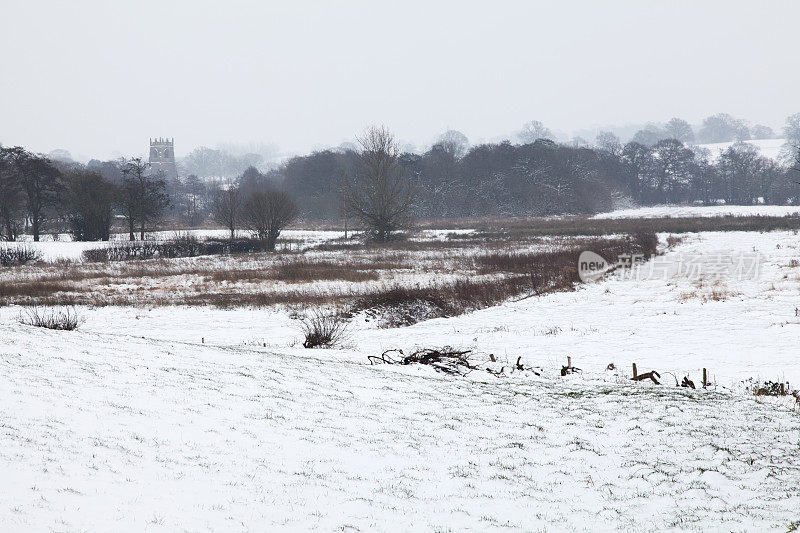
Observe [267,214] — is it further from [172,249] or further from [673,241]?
[673,241]

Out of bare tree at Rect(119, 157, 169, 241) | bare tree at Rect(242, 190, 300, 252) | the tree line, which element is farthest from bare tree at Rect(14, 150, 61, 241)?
bare tree at Rect(242, 190, 300, 252)

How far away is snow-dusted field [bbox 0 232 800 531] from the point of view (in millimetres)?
4031

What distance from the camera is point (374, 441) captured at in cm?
572

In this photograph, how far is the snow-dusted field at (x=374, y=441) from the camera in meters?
4.03

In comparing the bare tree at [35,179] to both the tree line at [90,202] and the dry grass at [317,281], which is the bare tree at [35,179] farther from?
the dry grass at [317,281]

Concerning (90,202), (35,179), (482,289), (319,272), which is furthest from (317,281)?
(35,179)

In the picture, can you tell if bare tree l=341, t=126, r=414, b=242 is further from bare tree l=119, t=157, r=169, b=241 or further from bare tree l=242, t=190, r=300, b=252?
bare tree l=119, t=157, r=169, b=241

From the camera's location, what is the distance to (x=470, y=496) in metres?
4.54

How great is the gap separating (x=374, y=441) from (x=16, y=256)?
37.4 meters

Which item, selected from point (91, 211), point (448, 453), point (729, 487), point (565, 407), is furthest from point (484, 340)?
point (91, 211)

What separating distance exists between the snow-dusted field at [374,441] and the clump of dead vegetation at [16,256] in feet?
99.6

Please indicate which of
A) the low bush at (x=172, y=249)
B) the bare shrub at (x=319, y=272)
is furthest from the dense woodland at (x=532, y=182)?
the bare shrub at (x=319, y=272)

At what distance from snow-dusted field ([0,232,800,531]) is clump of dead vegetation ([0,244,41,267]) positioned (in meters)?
30.4

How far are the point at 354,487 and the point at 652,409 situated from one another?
12.8ft
